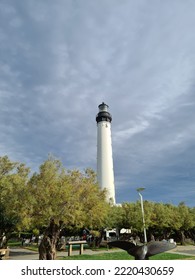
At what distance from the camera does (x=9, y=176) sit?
2594 centimetres

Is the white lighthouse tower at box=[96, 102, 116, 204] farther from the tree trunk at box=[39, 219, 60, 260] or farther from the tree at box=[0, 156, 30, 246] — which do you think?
the tree trunk at box=[39, 219, 60, 260]

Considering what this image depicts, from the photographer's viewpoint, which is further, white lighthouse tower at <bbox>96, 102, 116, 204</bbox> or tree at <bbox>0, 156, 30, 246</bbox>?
white lighthouse tower at <bbox>96, 102, 116, 204</bbox>

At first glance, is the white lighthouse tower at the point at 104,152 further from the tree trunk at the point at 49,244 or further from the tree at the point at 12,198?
the tree trunk at the point at 49,244

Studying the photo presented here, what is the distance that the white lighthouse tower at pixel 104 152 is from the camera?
5791cm

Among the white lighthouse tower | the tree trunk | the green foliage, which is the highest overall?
the white lighthouse tower

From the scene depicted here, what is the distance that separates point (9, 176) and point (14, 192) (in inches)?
225

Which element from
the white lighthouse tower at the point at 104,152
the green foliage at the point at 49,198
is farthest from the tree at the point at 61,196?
the white lighthouse tower at the point at 104,152

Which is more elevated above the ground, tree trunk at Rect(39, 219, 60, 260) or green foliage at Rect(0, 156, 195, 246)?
green foliage at Rect(0, 156, 195, 246)

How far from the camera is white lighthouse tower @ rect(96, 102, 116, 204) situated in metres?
57.9

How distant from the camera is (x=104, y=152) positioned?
2373 inches

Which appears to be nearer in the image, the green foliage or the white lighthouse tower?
the green foliage

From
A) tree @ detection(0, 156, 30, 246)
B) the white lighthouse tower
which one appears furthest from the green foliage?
the white lighthouse tower

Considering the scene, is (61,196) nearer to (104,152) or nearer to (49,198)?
(49,198)

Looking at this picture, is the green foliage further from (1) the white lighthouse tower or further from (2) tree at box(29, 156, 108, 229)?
(1) the white lighthouse tower
